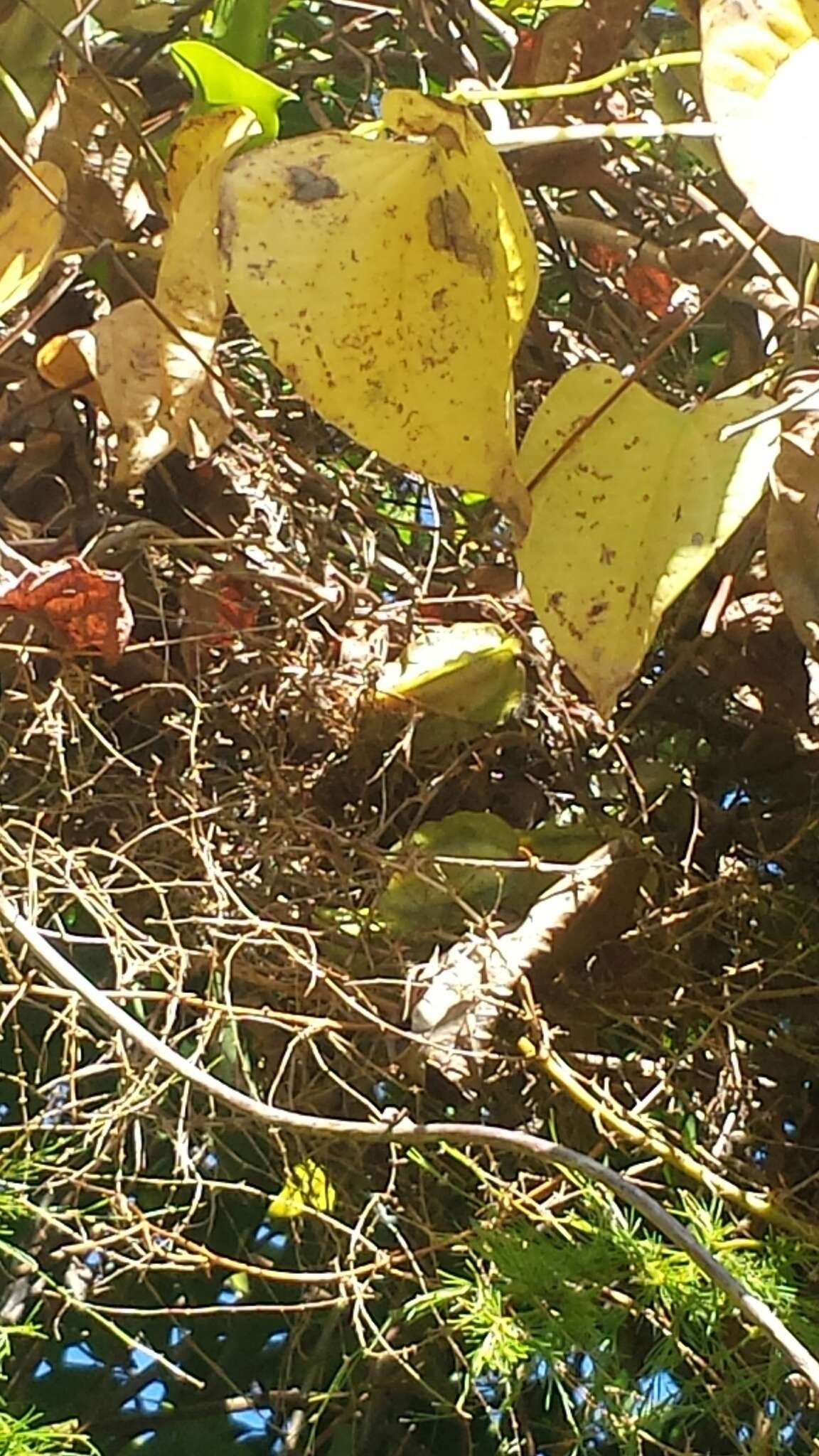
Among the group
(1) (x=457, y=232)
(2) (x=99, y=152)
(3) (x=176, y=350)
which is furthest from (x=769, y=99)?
(2) (x=99, y=152)

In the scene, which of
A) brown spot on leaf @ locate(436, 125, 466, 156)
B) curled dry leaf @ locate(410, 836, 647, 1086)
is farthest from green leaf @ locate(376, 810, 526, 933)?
brown spot on leaf @ locate(436, 125, 466, 156)

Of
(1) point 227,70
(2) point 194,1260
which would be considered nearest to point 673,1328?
(2) point 194,1260

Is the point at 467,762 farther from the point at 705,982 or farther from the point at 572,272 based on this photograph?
the point at 572,272

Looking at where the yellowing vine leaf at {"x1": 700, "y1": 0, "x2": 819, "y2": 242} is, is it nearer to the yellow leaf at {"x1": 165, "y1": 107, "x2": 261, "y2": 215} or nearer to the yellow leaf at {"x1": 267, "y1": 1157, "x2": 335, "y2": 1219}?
the yellow leaf at {"x1": 165, "y1": 107, "x2": 261, "y2": 215}

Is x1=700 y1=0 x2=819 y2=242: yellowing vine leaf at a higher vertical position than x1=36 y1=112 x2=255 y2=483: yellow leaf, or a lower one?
higher

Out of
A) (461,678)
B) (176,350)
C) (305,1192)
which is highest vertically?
(176,350)

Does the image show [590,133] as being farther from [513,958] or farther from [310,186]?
[513,958]
